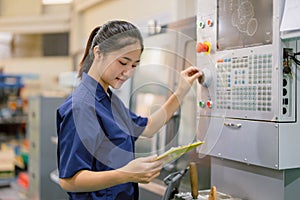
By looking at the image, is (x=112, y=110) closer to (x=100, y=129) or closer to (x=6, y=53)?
(x=100, y=129)

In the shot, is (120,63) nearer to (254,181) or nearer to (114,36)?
(114,36)

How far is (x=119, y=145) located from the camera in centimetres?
134

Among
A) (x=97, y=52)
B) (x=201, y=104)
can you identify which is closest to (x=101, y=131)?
(x=97, y=52)

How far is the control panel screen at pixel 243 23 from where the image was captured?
1.20 m

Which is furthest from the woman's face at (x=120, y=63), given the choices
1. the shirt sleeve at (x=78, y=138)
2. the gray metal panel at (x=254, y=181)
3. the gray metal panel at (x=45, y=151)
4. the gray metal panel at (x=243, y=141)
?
the gray metal panel at (x=45, y=151)

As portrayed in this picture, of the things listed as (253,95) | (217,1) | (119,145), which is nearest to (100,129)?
(119,145)

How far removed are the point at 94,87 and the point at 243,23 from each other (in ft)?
1.94

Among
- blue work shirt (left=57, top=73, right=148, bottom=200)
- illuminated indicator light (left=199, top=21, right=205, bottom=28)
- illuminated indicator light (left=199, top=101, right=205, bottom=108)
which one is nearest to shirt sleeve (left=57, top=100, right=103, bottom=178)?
blue work shirt (left=57, top=73, right=148, bottom=200)

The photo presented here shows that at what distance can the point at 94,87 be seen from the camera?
4.43 ft

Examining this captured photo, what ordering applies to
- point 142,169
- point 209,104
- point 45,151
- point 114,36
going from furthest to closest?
1. point 45,151
2. point 209,104
3. point 114,36
4. point 142,169

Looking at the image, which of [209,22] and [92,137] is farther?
[209,22]

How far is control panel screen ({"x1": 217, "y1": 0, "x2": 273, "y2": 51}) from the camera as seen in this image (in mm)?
1195

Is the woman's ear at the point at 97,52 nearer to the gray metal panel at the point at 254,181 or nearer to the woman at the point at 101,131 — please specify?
the woman at the point at 101,131

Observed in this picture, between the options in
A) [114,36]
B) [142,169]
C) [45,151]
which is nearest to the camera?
[142,169]
